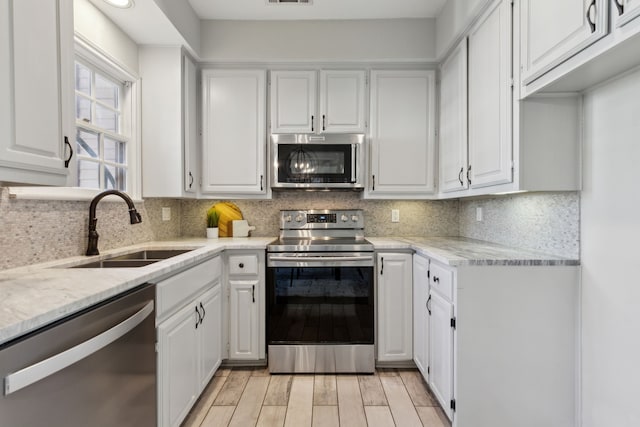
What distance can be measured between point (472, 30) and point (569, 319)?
1.71m

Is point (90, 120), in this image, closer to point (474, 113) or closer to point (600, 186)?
point (474, 113)

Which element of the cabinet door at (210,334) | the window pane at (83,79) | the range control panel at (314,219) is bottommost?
the cabinet door at (210,334)

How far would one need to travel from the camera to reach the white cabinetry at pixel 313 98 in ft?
8.73

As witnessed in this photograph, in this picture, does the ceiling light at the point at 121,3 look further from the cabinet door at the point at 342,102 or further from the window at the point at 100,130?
the cabinet door at the point at 342,102

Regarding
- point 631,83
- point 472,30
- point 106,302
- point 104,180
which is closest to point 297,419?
point 106,302

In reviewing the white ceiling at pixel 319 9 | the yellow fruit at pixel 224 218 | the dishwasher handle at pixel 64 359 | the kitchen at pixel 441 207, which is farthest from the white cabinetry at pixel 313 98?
the dishwasher handle at pixel 64 359

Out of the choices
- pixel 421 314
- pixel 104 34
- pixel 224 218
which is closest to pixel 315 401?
pixel 421 314

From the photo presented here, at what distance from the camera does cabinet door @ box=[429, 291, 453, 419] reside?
5.68ft

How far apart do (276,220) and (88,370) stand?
2055 mm

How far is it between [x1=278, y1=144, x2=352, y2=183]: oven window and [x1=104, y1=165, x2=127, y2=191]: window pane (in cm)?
110

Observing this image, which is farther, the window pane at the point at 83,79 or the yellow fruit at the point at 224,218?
the yellow fruit at the point at 224,218

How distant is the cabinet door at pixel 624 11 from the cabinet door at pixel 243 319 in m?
2.21

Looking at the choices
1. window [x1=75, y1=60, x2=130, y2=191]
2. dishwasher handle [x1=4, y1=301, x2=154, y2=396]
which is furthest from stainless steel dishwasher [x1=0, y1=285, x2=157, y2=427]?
window [x1=75, y1=60, x2=130, y2=191]

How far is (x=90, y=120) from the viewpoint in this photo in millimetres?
2037
